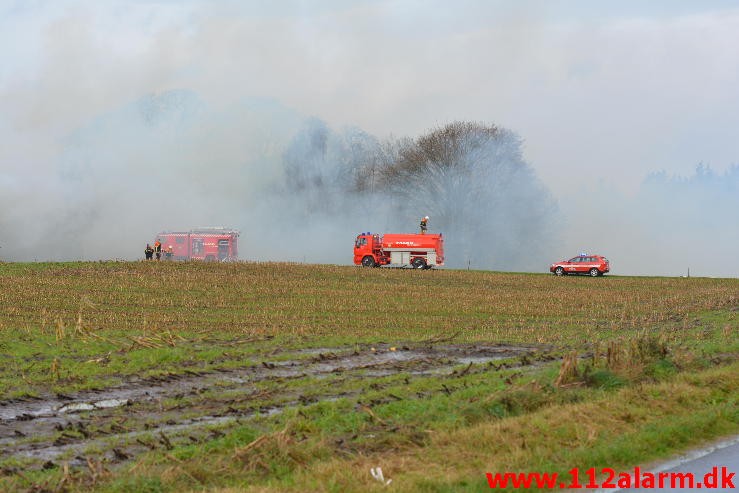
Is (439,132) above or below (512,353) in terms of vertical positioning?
above

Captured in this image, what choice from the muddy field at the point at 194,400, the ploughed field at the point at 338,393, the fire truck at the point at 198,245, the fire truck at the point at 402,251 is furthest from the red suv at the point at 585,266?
the muddy field at the point at 194,400

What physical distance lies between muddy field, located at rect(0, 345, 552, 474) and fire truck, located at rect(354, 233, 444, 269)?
151 feet

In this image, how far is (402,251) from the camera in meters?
70.8

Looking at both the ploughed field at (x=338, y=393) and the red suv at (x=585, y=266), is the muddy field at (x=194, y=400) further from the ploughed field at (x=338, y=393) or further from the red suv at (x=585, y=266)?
the red suv at (x=585, y=266)

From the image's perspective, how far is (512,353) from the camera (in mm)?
24438

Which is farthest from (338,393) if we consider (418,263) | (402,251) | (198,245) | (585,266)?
(198,245)

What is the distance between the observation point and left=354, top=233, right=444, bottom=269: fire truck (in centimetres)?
7069

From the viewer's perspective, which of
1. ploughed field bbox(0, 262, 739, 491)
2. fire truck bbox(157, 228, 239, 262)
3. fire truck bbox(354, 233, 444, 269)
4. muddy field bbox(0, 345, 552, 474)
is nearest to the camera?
ploughed field bbox(0, 262, 739, 491)

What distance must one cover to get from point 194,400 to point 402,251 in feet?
178

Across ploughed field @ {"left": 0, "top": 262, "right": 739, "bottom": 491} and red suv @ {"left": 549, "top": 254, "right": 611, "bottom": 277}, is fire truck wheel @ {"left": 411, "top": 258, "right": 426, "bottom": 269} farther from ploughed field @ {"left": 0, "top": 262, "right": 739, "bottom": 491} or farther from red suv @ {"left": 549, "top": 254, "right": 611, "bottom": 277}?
ploughed field @ {"left": 0, "top": 262, "right": 739, "bottom": 491}

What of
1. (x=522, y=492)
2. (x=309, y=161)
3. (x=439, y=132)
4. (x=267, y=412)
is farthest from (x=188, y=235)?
(x=522, y=492)

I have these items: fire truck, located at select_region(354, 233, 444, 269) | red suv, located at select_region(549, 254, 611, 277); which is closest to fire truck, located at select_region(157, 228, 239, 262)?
fire truck, located at select_region(354, 233, 444, 269)

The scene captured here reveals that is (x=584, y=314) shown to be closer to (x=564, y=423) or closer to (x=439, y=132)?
(x=564, y=423)

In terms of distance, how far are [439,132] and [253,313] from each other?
67273mm
